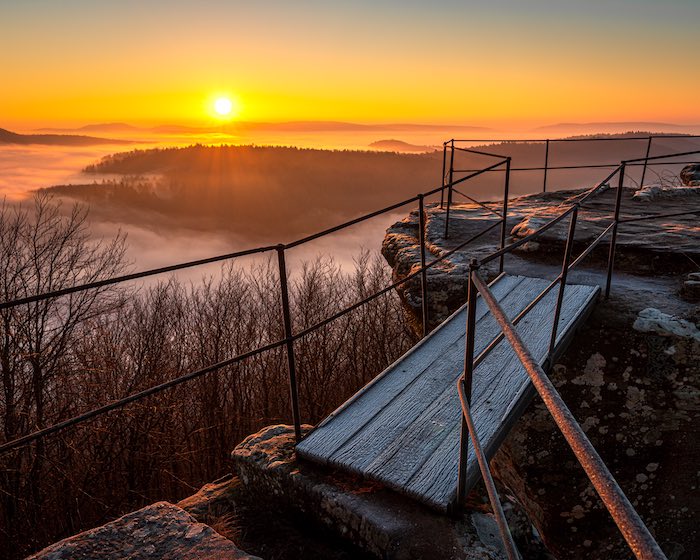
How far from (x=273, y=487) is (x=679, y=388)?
A: 9.86ft

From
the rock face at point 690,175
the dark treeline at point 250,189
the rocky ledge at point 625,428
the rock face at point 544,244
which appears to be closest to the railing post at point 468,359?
the rocky ledge at point 625,428

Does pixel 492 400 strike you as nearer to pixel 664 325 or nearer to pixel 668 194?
pixel 664 325

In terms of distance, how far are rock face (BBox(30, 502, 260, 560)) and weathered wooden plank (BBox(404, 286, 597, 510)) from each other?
0.91 meters

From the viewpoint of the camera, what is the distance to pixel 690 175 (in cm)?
1002

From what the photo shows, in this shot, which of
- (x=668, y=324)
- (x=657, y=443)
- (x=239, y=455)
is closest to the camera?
(x=239, y=455)

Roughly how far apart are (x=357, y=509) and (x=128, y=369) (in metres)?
17.5

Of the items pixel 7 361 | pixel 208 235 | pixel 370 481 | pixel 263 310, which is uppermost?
pixel 370 481

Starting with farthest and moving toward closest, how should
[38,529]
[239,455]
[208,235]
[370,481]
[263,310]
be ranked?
[208,235] < [263,310] < [38,529] < [239,455] < [370,481]

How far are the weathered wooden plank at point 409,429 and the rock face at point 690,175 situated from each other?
28.7ft

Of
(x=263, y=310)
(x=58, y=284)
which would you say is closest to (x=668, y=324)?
(x=58, y=284)

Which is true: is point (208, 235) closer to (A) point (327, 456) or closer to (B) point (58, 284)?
(B) point (58, 284)

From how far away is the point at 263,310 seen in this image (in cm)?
2625

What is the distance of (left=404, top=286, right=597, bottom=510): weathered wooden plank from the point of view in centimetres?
243

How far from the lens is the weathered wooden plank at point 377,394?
9.37 feet
